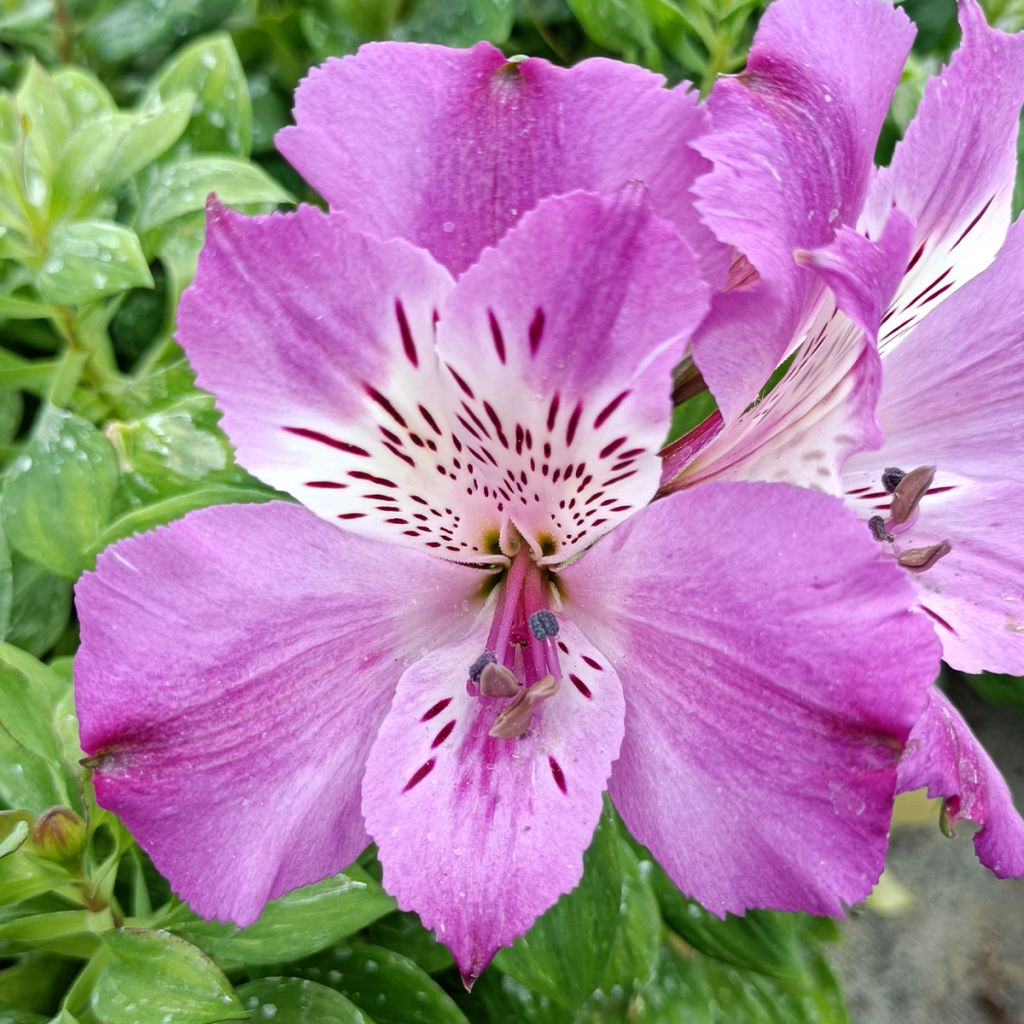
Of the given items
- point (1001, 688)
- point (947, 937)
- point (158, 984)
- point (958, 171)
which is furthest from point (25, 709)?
point (947, 937)

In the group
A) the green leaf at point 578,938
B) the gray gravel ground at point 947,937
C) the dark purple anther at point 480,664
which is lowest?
the gray gravel ground at point 947,937

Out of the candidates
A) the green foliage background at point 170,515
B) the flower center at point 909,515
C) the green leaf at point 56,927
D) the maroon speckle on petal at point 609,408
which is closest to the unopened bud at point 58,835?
the green foliage background at point 170,515

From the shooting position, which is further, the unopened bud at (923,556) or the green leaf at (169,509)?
the green leaf at (169,509)

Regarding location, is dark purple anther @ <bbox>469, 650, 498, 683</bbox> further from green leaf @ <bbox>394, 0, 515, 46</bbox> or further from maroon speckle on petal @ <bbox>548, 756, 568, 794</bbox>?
green leaf @ <bbox>394, 0, 515, 46</bbox>

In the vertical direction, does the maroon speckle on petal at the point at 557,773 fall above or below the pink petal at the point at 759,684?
below

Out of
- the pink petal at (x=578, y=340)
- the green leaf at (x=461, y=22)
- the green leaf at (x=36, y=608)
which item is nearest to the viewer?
the pink petal at (x=578, y=340)

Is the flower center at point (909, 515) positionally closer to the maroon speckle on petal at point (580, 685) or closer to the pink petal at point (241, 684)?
the maroon speckle on petal at point (580, 685)

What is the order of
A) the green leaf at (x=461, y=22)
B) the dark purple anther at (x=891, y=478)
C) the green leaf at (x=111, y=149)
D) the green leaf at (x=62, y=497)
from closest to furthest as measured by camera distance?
the dark purple anther at (x=891, y=478) → the green leaf at (x=62, y=497) → the green leaf at (x=111, y=149) → the green leaf at (x=461, y=22)
